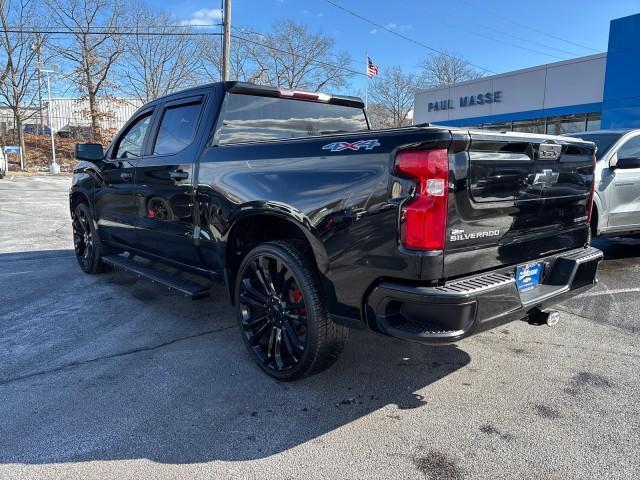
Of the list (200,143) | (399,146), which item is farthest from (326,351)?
(200,143)

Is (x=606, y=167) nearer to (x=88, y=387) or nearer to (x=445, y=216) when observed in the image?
(x=445, y=216)

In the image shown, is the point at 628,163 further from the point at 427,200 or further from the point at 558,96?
the point at 558,96

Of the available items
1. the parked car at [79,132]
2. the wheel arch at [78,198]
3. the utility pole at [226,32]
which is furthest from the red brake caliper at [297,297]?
the parked car at [79,132]

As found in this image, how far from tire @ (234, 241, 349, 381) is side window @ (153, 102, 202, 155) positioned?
1329 mm

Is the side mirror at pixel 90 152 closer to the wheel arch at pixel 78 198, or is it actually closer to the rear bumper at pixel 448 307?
the wheel arch at pixel 78 198

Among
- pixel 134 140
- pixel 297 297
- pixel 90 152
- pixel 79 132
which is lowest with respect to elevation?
pixel 297 297

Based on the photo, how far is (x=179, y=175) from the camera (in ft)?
12.8

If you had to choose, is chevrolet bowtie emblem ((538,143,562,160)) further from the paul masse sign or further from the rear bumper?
the paul masse sign

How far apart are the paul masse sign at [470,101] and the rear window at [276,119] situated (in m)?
21.9

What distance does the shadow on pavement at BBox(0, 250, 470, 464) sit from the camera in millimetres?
2590

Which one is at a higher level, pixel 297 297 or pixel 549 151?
pixel 549 151

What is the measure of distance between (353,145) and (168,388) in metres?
1.97

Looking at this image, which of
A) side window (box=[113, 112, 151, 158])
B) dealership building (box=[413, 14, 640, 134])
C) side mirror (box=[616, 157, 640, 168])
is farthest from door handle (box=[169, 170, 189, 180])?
dealership building (box=[413, 14, 640, 134])

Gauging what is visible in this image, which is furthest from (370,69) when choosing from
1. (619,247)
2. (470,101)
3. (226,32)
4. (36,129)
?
(36,129)
